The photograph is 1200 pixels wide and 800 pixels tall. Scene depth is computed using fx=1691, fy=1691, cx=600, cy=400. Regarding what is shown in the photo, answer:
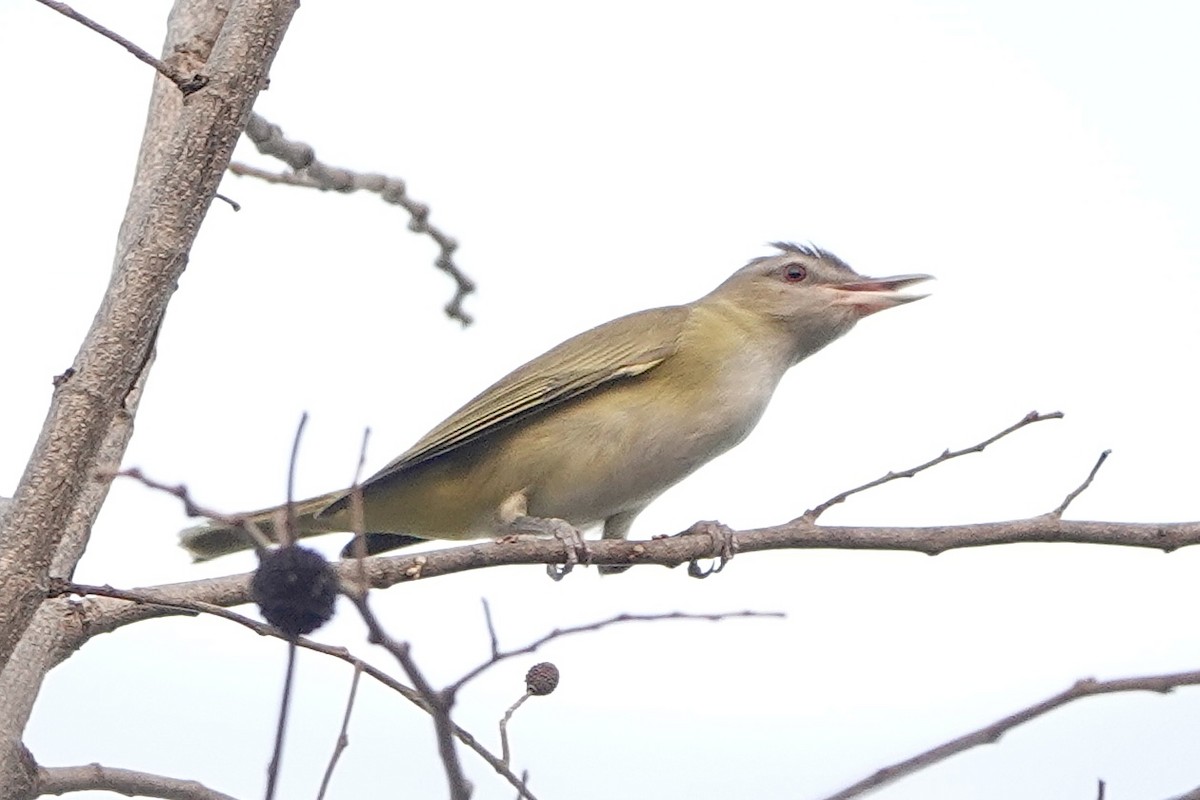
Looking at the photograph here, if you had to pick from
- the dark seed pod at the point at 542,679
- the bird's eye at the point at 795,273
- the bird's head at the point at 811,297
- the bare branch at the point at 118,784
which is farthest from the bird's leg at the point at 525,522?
the dark seed pod at the point at 542,679

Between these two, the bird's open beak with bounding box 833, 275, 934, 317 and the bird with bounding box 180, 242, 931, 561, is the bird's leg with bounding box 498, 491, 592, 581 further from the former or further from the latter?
the bird's open beak with bounding box 833, 275, 934, 317

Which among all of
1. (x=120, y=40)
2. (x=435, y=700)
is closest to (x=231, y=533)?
(x=120, y=40)

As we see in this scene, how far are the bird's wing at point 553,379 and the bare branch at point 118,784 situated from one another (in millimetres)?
2323

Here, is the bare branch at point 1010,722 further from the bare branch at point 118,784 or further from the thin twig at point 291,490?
the bare branch at point 118,784

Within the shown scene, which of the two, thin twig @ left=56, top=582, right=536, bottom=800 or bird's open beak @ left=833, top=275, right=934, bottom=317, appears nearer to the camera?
thin twig @ left=56, top=582, right=536, bottom=800

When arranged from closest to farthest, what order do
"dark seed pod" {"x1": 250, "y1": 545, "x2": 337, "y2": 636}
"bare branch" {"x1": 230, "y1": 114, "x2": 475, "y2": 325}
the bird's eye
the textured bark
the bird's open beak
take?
"dark seed pod" {"x1": 250, "y1": 545, "x2": 337, "y2": 636}
the textured bark
"bare branch" {"x1": 230, "y1": 114, "x2": 475, "y2": 325}
the bird's open beak
the bird's eye

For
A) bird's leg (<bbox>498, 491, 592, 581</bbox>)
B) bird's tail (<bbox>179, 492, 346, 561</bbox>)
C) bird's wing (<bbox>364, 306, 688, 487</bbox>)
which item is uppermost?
bird's wing (<bbox>364, 306, 688, 487</bbox>)

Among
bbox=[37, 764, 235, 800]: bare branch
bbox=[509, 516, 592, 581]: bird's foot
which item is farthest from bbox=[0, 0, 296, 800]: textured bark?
bbox=[509, 516, 592, 581]: bird's foot

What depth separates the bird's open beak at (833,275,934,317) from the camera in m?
6.45

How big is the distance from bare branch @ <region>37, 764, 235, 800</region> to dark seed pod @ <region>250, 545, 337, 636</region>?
157 centimetres

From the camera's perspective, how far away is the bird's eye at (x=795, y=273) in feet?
22.2

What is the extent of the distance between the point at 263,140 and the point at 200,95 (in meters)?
2.45

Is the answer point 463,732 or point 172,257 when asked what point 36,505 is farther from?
point 463,732

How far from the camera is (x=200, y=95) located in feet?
9.17
